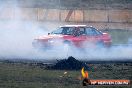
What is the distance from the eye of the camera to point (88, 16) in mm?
Result: 36219

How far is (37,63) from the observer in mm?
15625

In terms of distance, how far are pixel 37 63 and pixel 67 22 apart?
66.4ft

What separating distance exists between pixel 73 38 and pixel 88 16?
16.8 m

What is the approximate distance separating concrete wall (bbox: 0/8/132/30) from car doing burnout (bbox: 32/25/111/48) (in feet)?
47.9

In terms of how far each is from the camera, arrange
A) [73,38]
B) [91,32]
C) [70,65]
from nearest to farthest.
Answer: [70,65], [73,38], [91,32]

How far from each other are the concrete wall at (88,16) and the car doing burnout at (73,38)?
14597mm

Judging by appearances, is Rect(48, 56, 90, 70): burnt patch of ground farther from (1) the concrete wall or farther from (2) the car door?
(1) the concrete wall

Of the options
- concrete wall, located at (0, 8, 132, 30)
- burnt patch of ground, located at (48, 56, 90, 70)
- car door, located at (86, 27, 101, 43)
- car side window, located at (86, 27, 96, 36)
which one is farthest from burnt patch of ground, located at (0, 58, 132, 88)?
concrete wall, located at (0, 8, 132, 30)

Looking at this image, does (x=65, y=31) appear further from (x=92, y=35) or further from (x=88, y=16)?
(x=88, y=16)

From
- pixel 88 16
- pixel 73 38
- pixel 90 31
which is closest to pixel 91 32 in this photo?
pixel 90 31

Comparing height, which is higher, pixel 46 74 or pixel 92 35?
pixel 92 35

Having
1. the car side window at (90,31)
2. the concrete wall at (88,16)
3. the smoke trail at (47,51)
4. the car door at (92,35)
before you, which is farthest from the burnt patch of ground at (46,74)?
the concrete wall at (88,16)

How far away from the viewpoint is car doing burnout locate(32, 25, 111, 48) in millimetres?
19156

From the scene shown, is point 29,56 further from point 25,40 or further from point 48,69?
point 25,40
